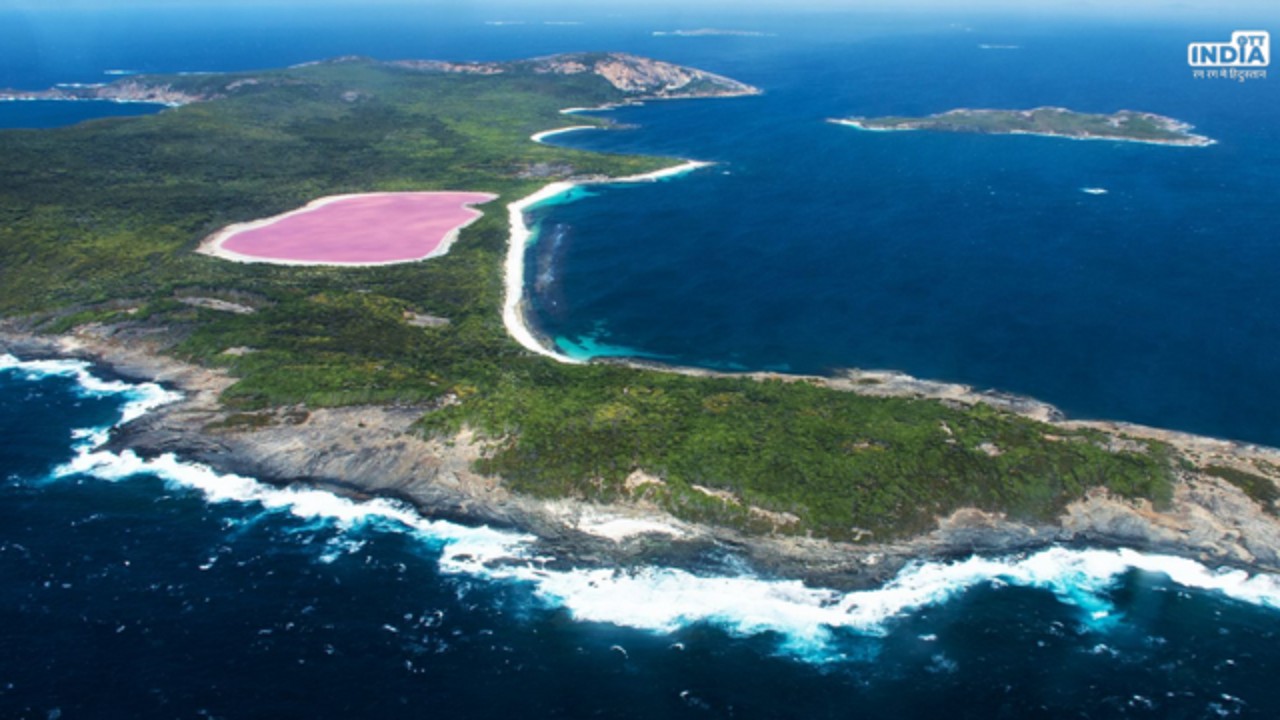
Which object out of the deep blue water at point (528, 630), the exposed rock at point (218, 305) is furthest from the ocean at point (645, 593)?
the exposed rock at point (218, 305)

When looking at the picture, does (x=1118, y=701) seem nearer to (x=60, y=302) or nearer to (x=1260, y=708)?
(x=1260, y=708)

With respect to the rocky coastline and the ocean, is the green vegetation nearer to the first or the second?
the rocky coastline

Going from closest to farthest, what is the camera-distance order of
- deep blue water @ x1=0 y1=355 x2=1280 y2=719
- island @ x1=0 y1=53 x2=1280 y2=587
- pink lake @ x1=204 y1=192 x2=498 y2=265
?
1. deep blue water @ x1=0 y1=355 x2=1280 y2=719
2. island @ x1=0 y1=53 x2=1280 y2=587
3. pink lake @ x1=204 y1=192 x2=498 y2=265

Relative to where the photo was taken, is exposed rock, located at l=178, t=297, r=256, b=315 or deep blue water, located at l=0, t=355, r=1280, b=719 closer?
deep blue water, located at l=0, t=355, r=1280, b=719

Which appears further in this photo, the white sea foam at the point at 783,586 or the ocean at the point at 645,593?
the white sea foam at the point at 783,586

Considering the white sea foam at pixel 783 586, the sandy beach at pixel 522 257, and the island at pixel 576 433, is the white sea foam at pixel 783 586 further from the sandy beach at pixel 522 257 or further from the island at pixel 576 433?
the sandy beach at pixel 522 257

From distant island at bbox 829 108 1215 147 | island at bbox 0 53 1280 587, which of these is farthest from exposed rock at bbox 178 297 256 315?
distant island at bbox 829 108 1215 147

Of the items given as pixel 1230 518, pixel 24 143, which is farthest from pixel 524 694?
pixel 24 143
